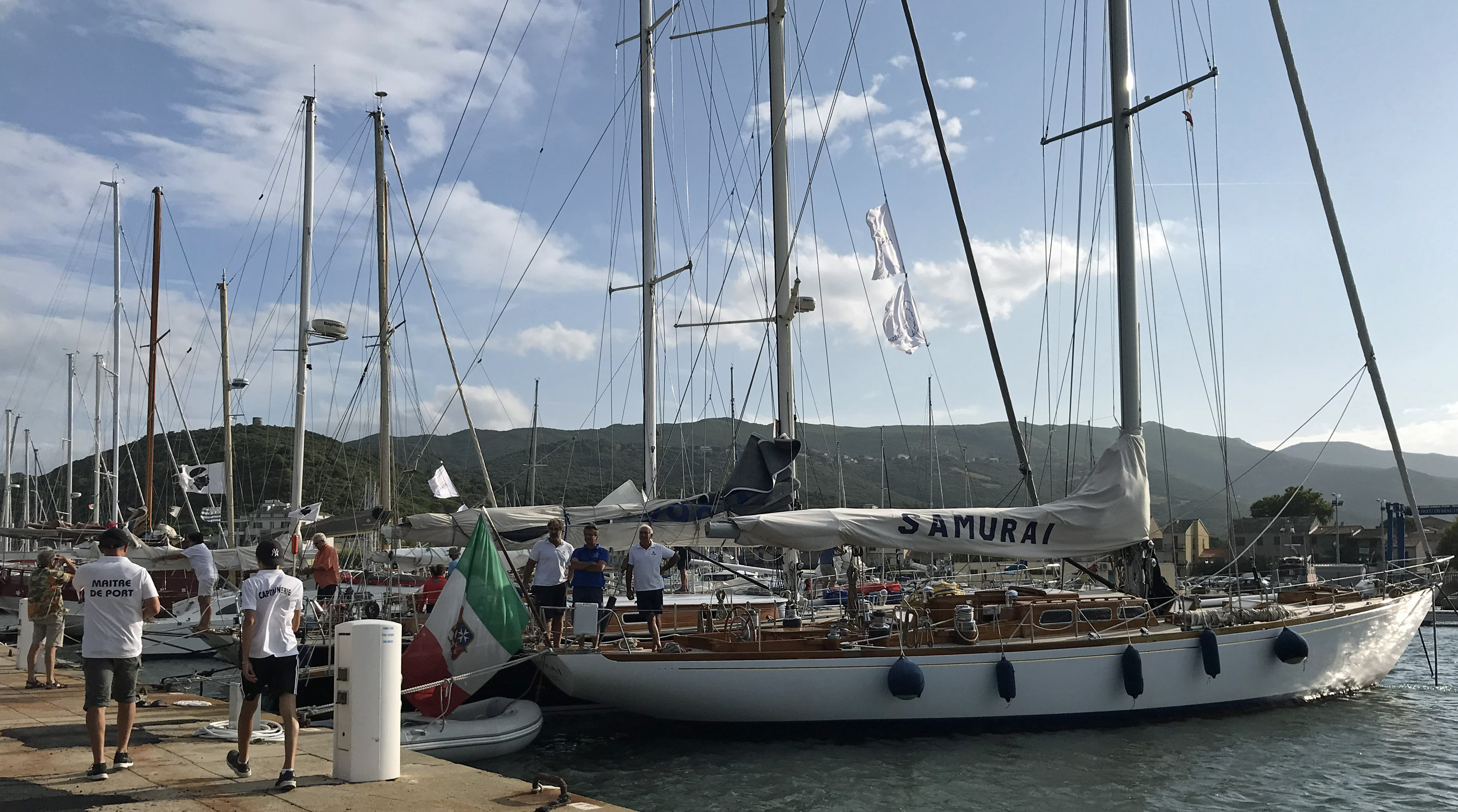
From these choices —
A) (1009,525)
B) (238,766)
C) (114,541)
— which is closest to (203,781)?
(238,766)

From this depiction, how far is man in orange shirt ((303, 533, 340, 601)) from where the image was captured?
12.2m

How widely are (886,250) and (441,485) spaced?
10.2m

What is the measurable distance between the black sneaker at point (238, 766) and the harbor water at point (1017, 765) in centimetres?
362

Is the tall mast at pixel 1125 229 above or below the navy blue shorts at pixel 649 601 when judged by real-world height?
above

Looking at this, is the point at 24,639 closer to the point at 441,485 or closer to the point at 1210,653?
the point at 441,485

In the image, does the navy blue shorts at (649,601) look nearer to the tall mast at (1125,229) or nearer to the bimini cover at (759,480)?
the bimini cover at (759,480)

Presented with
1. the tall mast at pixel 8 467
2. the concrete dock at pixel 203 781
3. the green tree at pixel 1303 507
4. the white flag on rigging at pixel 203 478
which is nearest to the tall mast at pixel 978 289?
the concrete dock at pixel 203 781

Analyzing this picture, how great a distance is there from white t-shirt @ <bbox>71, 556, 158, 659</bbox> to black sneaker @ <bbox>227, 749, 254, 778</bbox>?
0.95 meters

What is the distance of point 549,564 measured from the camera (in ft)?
41.2

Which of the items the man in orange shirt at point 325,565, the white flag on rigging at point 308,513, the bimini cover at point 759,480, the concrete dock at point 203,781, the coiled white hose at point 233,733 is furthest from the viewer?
the white flag on rigging at point 308,513

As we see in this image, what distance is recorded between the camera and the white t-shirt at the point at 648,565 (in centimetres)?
1290

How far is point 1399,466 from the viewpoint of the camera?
1453 cm

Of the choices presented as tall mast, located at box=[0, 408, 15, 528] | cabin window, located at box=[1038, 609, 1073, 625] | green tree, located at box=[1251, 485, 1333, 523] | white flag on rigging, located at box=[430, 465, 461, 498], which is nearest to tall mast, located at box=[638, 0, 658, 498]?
white flag on rigging, located at box=[430, 465, 461, 498]

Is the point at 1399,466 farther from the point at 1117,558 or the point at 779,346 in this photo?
the point at 779,346
